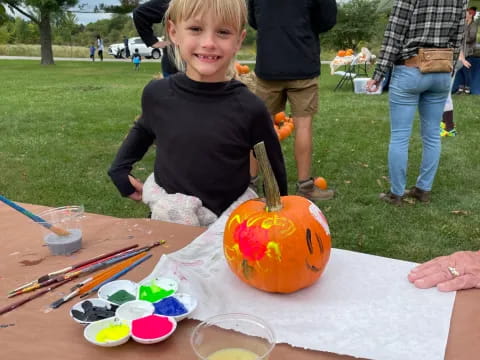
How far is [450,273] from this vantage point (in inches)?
51.6

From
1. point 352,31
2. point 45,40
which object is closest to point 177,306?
point 45,40

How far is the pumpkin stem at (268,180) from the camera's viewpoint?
1264 millimetres

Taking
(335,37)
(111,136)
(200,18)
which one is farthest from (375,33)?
(200,18)

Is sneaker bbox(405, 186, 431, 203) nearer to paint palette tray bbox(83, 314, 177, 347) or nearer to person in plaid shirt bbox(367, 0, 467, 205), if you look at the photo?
person in plaid shirt bbox(367, 0, 467, 205)

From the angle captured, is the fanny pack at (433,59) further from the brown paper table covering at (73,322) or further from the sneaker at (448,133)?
the sneaker at (448,133)

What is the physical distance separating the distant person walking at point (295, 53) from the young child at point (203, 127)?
202 cm

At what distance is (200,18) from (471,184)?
3.89 metres

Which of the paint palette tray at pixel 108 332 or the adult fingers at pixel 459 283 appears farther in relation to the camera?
the adult fingers at pixel 459 283

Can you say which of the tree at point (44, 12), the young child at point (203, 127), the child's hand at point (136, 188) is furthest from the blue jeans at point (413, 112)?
the tree at point (44, 12)

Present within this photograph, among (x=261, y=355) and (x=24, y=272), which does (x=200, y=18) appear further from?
(x=261, y=355)

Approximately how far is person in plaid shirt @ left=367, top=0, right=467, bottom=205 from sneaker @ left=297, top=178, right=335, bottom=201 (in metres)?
0.62

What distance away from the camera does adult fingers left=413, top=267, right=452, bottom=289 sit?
130cm

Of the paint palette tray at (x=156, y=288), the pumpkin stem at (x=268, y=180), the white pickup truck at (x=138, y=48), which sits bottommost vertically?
the paint palette tray at (x=156, y=288)

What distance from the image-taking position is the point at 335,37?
28359 millimetres
